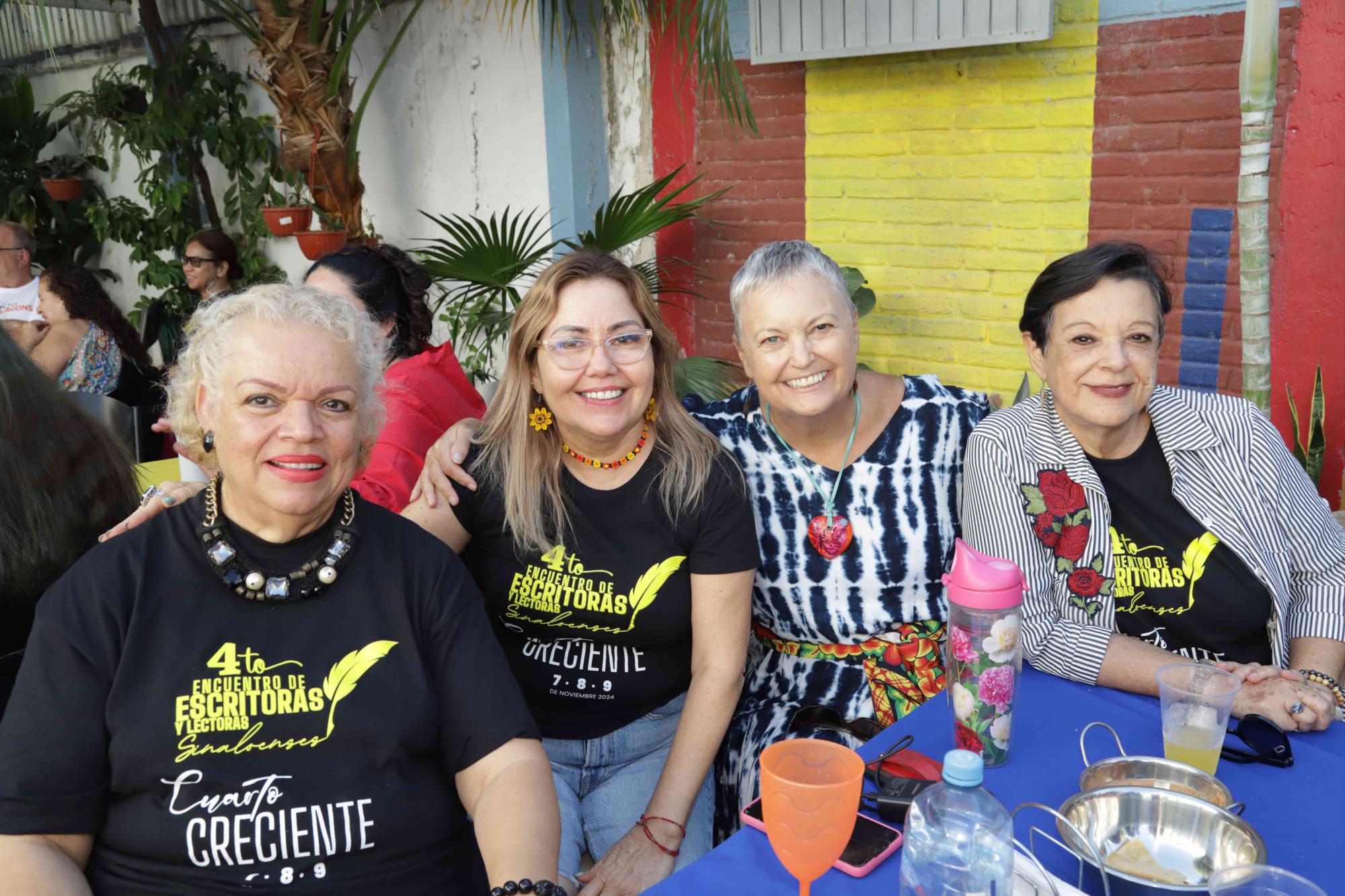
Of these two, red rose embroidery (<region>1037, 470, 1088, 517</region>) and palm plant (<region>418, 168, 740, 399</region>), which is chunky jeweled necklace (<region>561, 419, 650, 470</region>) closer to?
red rose embroidery (<region>1037, 470, 1088, 517</region>)

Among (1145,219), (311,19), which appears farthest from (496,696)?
(311,19)

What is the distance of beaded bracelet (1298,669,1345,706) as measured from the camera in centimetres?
194

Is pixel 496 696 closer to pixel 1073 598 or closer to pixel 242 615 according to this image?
pixel 242 615

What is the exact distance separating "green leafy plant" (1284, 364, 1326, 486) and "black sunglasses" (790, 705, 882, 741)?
2161mm

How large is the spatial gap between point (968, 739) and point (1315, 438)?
2.48 metres

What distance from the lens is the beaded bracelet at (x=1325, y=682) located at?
1936mm

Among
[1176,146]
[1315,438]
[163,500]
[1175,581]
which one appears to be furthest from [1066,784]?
[1176,146]

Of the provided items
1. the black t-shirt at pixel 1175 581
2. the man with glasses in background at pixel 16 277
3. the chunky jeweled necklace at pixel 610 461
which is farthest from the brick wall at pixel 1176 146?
the man with glasses in background at pixel 16 277

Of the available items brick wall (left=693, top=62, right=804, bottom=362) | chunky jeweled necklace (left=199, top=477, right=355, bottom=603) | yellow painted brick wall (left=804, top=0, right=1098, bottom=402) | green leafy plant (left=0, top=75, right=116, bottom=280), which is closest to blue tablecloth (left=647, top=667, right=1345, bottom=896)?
chunky jeweled necklace (left=199, top=477, right=355, bottom=603)

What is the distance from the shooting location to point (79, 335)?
5035 mm

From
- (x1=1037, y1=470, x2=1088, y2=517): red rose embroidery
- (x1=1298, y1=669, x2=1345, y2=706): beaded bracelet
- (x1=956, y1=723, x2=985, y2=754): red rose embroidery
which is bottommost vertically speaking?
(x1=1298, y1=669, x2=1345, y2=706): beaded bracelet

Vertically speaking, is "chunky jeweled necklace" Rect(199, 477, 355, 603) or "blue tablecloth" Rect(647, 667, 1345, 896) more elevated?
"chunky jeweled necklace" Rect(199, 477, 355, 603)

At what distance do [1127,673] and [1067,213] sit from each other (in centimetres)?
260

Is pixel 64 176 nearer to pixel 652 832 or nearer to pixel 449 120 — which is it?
pixel 449 120
